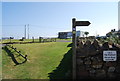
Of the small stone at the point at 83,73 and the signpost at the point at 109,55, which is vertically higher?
the signpost at the point at 109,55

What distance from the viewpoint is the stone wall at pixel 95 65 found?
6.48 metres

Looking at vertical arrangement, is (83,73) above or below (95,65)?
below

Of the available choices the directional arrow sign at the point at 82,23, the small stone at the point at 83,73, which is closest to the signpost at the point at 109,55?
the small stone at the point at 83,73

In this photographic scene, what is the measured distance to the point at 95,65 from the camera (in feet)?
21.4

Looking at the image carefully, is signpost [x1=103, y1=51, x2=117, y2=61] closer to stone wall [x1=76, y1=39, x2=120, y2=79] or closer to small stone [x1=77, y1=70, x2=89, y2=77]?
stone wall [x1=76, y1=39, x2=120, y2=79]

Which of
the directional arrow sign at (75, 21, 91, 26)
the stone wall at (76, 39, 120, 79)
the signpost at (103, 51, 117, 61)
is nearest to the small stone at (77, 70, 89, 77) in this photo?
the stone wall at (76, 39, 120, 79)

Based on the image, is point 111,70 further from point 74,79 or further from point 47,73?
point 47,73

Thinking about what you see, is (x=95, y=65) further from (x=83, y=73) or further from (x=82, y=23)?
(x=82, y=23)

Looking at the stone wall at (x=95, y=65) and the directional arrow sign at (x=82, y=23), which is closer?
the stone wall at (x=95, y=65)

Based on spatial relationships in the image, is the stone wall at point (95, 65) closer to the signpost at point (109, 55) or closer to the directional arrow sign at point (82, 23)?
the signpost at point (109, 55)

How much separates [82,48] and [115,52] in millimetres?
1344

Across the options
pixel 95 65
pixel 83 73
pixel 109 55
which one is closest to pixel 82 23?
pixel 109 55

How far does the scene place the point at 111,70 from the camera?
6.48 m

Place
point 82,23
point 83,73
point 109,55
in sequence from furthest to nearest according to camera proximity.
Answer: point 82,23, point 83,73, point 109,55
